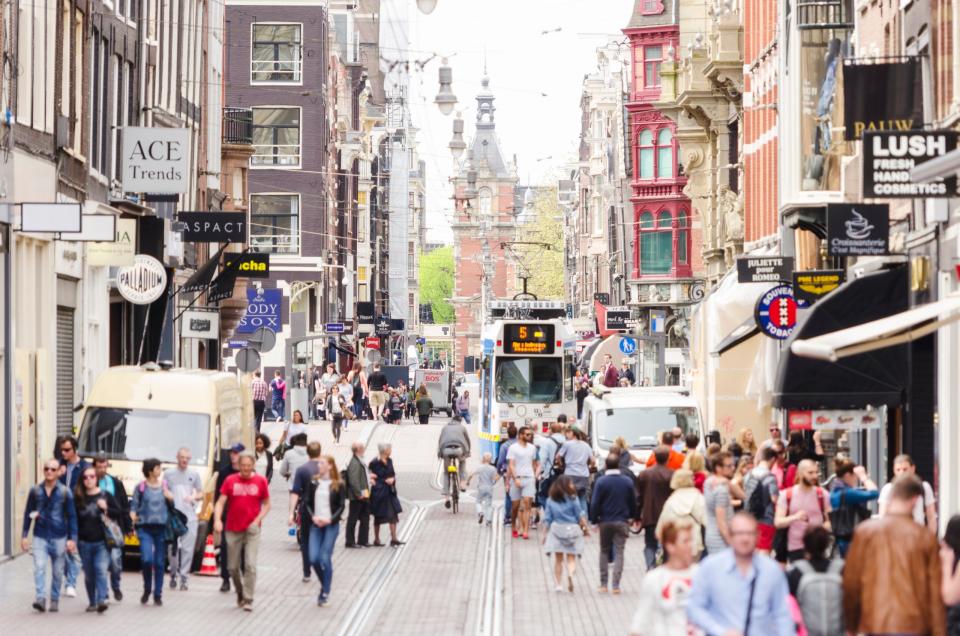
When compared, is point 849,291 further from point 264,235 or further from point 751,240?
point 264,235

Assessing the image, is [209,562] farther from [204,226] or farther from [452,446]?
[204,226]

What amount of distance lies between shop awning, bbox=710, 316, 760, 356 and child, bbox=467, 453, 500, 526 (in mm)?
4684

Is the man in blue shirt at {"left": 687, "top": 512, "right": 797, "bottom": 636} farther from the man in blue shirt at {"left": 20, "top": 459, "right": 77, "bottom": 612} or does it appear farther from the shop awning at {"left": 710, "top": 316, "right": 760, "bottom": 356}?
the shop awning at {"left": 710, "top": 316, "right": 760, "bottom": 356}

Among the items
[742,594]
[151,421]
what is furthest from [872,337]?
[151,421]

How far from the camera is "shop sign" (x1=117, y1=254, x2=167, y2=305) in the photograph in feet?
99.9

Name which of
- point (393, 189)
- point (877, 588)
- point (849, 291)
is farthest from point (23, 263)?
point (393, 189)

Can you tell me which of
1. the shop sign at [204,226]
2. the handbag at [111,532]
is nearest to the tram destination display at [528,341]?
the shop sign at [204,226]

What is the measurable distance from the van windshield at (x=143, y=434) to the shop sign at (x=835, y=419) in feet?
23.3

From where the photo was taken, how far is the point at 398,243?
156 metres

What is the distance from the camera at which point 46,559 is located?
19.4m

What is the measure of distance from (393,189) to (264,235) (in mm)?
70988

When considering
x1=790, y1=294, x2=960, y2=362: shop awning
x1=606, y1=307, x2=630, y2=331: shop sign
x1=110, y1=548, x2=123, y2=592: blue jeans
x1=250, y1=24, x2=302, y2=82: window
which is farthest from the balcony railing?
x1=790, y1=294, x2=960, y2=362: shop awning

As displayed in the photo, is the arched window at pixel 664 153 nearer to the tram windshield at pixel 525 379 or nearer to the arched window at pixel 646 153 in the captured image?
the arched window at pixel 646 153

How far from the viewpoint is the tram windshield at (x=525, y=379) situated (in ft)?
144
